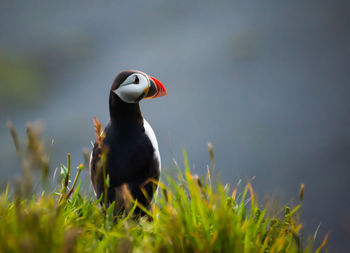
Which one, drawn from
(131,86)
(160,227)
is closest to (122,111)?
(131,86)

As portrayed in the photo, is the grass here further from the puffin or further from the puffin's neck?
the puffin's neck

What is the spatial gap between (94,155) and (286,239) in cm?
111

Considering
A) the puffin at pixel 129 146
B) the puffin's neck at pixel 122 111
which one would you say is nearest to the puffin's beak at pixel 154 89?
the puffin at pixel 129 146

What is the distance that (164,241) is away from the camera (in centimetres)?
135

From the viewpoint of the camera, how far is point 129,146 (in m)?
1.98

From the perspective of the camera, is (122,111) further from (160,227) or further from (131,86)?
(160,227)

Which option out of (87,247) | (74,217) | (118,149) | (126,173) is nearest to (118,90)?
(118,149)

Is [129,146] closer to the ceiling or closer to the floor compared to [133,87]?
closer to the floor

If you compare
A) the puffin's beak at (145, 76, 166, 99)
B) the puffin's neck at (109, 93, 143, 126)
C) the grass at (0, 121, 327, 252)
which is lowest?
the grass at (0, 121, 327, 252)

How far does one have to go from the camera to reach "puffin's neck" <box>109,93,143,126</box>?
2002mm

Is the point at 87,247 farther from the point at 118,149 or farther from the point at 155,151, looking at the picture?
the point at 155,151

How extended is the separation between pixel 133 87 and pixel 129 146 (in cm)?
32

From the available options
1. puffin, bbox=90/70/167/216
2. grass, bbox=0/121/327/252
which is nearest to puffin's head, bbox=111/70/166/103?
puffin, bbox=90/70/167/216

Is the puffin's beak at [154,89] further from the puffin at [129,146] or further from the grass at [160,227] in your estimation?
the grass at [160,227]
